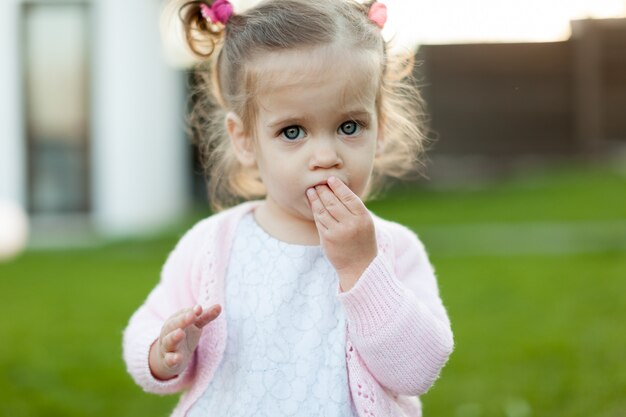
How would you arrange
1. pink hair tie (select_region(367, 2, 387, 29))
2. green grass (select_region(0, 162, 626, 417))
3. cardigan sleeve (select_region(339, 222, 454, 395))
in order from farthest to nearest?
green grass (select_region(0, 162, 626, 417)) → pink hair tie (select_region(367, 2, 387, 29)) → cardigan sleeve (select_region(339, 222, 454, 395))

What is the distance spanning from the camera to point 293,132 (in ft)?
7.27

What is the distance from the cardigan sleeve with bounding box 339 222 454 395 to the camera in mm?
2150

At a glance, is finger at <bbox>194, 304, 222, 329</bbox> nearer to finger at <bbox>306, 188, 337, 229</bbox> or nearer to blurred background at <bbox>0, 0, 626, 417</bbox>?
finger at <bbox>306, 188, 337, 229</bbox>

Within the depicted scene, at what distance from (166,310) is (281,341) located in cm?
33

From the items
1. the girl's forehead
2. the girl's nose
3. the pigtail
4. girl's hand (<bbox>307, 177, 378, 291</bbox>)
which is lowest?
girl's hand (<bbox>307, 177, 378, 291</bbox>)

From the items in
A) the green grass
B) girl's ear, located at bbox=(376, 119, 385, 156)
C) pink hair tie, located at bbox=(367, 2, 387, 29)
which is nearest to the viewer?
pink hair tie, located at bbox=(367, 2, 387, 29)

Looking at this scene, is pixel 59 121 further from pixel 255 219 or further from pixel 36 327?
pixel 255 219

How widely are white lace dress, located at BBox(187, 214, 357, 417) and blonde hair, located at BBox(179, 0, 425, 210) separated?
A: 1.02 ft

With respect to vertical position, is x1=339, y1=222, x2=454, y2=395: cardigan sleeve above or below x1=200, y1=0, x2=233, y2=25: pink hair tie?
below

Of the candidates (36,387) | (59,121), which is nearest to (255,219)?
(36,387)

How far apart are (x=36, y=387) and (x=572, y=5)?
8.83 ft

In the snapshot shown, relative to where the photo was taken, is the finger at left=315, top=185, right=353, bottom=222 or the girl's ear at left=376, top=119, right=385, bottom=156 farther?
the girl's ear at left=376, top=119, right=385, bottom=156

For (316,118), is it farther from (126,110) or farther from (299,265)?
(126,110)

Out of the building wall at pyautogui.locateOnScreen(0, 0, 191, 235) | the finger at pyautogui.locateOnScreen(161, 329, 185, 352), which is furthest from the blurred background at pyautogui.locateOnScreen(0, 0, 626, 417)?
the finger at pyautogui.locateOnScreen(161, 329, 185, 352)
